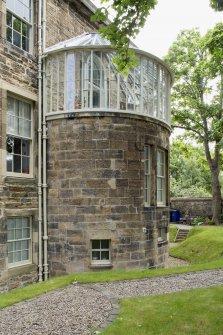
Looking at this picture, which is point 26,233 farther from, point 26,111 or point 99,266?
point 26,111

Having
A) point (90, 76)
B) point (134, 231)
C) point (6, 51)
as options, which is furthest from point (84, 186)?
point (6, 51)

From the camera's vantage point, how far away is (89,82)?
12.7 m

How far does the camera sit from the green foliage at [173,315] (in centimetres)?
652

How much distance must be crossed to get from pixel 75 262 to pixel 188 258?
806 cm

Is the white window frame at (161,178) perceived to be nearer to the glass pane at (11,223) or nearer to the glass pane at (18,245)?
the glass pane at (18,245)

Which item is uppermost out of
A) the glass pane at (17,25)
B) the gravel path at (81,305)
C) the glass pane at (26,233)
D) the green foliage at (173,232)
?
the glass pane at (17,25)

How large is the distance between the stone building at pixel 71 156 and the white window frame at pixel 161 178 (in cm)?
160

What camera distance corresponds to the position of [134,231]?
12578 mm

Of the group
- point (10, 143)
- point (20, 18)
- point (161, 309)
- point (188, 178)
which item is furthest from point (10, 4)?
point (188, 178)

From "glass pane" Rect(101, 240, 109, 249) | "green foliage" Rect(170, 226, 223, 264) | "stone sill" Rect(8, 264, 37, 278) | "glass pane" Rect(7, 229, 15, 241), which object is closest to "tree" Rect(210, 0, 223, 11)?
"glass pane" Rect(101, 240, 109, 249)

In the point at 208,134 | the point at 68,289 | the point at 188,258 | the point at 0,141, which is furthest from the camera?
the point at 208,134

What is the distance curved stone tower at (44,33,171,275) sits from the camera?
12.3 meters

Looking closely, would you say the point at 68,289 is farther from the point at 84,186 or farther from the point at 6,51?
the point at 6,51

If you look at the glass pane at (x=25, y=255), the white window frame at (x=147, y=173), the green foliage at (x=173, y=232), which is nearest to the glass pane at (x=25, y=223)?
the glass pane at (x=25, y=255)
